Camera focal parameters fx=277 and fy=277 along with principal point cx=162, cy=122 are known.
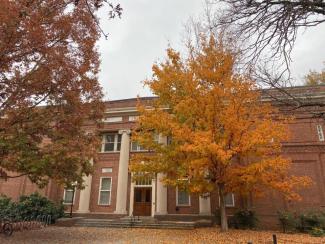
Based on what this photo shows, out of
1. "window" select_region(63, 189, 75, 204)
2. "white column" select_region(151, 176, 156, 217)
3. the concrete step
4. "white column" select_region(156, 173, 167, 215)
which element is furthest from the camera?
"window" select_region(63, 189, 75, 204)

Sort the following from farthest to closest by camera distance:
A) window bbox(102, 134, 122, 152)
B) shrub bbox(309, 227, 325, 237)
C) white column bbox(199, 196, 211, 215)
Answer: window bbox(102, 134, 122, 152), white column bbox(199, 196, 211, 215), shrub bbox(309, 227, 325, 237)

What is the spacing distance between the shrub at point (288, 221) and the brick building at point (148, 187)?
6.15 ft

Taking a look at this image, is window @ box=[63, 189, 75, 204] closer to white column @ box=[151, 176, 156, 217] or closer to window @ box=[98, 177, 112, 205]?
window @ box=[98, 177, 112, 205]

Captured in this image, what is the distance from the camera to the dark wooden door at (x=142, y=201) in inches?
904

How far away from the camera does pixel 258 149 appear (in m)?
14.6

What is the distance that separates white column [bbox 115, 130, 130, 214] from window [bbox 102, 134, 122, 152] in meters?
0.99

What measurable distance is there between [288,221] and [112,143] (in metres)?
15.5

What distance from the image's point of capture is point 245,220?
18125mm

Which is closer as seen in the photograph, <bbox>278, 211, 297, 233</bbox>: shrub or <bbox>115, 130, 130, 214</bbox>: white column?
<bbox>278, 211, 297, 233</bbox>: shrub

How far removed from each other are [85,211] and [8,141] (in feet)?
41.1

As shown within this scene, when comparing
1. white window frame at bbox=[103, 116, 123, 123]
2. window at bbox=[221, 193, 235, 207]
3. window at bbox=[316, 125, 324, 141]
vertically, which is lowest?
window at bbox=[221, 193, 235, 207]

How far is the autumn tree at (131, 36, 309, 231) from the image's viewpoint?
526 inches

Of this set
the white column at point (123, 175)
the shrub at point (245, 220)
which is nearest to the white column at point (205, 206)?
the shrub at point (245, 220)

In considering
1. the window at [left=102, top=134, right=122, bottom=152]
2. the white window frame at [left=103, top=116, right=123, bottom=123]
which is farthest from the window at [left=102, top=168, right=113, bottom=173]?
the white window frame at [left=103, top=116, right=123, bottom=123]
